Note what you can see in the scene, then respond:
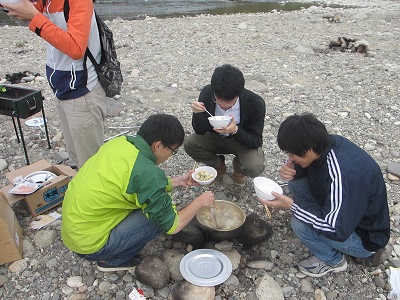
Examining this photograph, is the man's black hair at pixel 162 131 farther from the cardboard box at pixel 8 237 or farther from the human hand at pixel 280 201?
the cardboard box at pixel 8 237

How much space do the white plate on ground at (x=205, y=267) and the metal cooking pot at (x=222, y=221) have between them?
5.7 inches

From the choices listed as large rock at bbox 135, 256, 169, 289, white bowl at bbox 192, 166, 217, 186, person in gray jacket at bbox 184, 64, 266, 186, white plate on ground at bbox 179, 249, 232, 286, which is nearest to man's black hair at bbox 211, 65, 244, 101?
person in gray jacket at bbox 184, 64, 266, 186

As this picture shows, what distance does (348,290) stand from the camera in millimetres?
2750

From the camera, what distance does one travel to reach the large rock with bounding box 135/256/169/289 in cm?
267

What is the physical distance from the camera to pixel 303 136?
7.82ft

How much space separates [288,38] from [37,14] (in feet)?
26.8

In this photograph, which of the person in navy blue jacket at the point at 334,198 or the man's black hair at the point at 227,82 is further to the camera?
the man's black hair at the point at 227,82

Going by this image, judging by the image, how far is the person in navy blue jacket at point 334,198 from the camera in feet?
7.72

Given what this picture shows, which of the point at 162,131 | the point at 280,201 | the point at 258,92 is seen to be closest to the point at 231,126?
the point at 280,201

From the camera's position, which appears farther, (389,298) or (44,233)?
(44,233)

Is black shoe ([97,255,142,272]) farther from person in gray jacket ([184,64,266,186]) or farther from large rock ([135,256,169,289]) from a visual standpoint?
person in gray jacket ([184,64,266,186])

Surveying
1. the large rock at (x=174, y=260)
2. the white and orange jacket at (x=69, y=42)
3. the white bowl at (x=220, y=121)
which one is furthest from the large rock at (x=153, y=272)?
the white and orange jacket at (x=69, y=42)

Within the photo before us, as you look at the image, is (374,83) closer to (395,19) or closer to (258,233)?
(258,233)

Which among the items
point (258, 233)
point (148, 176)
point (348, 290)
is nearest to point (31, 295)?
point (148, 176)
